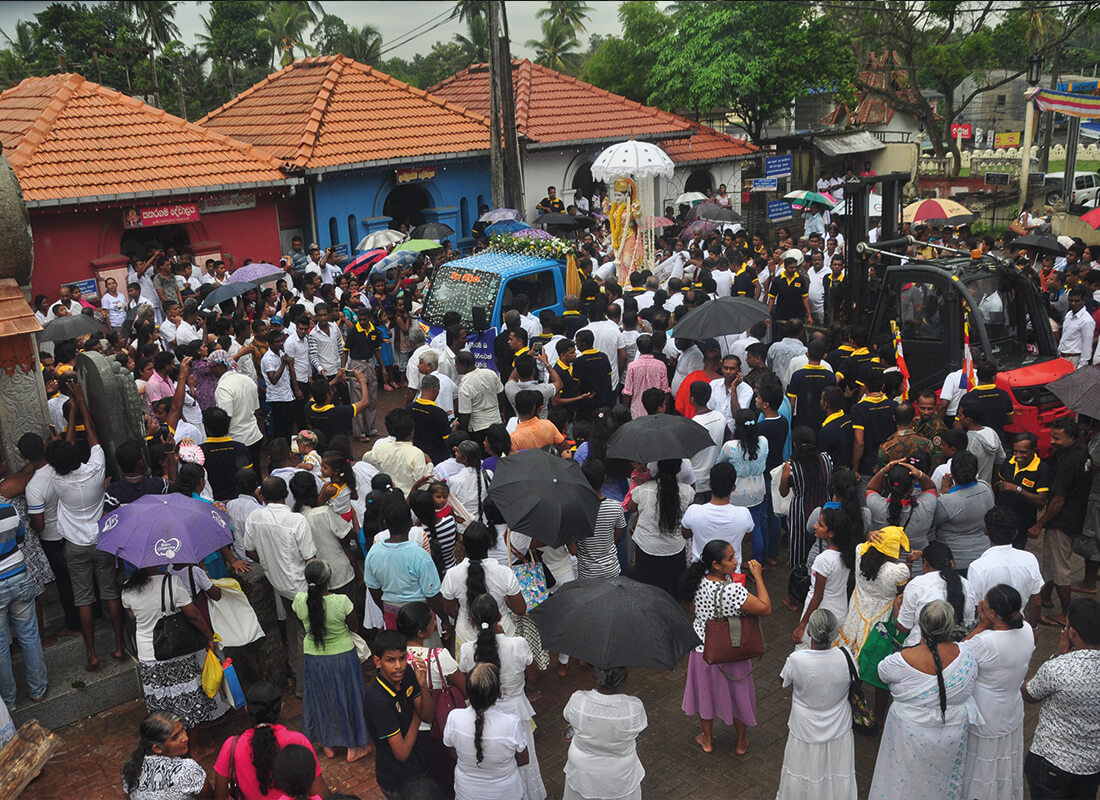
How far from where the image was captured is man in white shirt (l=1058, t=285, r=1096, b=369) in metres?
11.2

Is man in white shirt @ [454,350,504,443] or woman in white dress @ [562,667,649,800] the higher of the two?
man in white shirt @ [454,350,504,443]

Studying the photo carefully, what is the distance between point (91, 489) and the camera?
6.67 meters

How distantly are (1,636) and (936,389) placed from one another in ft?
28.5

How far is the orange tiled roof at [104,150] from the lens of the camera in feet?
50.7

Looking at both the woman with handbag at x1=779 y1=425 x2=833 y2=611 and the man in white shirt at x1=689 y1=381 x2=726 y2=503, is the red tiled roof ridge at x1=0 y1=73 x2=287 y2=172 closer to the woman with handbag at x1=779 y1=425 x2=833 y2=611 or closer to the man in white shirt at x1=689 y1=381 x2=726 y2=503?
the man in white shirt at x1=689 y1=381 x2=726 y2=503

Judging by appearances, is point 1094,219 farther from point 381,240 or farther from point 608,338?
point 381,240

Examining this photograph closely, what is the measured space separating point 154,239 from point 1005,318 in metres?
14.6

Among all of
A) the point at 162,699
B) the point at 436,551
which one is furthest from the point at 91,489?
the point at 436,551

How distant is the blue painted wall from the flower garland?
23.8 feet

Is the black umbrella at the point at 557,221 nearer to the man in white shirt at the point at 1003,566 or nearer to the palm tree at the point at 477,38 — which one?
the man in white shirt at the point at 1003,566

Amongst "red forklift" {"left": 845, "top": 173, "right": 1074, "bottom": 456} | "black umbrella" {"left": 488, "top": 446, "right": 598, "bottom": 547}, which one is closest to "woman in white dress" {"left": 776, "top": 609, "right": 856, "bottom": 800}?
"black umbrella" {"left": 488, "top": 446, "right": 598, "bottom": 547}

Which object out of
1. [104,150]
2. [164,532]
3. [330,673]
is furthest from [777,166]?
[164,532]

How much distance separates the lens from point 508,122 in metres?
19.2

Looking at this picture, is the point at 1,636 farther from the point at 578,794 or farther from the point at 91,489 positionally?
the point at 578,794
